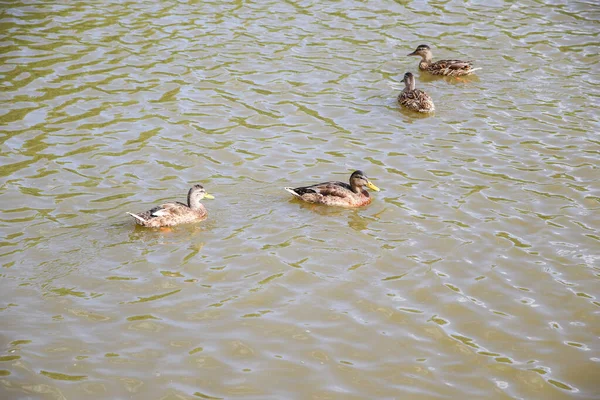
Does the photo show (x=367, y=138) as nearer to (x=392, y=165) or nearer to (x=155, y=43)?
Answer: (x=392, y=165)

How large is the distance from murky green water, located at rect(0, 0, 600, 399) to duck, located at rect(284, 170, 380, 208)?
7.4 inches

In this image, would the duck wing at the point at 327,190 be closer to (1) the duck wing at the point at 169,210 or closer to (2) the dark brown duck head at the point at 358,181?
(2) the dark brown duck head at the point at 358,181

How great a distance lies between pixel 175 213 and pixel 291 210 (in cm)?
185

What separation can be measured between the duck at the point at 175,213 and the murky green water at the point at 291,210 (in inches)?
7.3

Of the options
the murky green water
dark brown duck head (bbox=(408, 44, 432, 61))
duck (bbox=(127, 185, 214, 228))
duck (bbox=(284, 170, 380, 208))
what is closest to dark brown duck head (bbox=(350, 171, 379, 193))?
duck (bbox=(284, 170, 380, 208))

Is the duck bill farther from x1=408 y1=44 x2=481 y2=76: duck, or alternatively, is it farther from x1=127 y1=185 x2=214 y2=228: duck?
x1=408 y1=44 x2=481 y2=76: duck

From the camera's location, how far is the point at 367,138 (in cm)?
1357

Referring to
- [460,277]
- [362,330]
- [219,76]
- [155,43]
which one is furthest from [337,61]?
[362,330]

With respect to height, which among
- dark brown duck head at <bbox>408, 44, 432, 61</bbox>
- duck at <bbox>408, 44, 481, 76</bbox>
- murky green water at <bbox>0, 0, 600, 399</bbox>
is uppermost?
dark brown duck head at <bbox>408, 44, 432, 61</bbox>

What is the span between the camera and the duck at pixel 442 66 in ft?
53.0

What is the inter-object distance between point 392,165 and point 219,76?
496cm

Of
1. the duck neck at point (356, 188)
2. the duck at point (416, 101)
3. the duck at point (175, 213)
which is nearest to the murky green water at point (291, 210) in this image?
the duck at point (175, 213)

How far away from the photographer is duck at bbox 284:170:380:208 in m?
11.3

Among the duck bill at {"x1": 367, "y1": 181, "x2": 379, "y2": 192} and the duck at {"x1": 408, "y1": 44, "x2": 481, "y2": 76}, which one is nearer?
the duck bill at {"x1": 367, "y1": 181, "x2": 379, "y2": 192}
